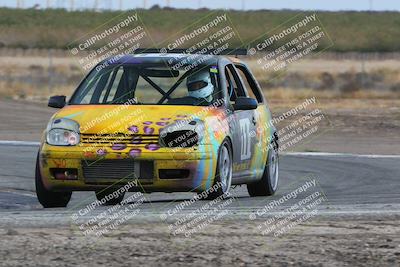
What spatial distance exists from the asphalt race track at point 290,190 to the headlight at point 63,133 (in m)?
0.62

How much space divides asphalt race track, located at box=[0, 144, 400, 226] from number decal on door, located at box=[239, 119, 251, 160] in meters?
0.47

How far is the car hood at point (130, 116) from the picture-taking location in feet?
36.1

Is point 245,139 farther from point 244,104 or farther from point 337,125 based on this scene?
point 337,125

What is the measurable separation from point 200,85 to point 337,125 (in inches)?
664

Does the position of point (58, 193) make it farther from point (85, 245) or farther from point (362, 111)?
point (362, 111)

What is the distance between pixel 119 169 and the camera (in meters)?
10.9

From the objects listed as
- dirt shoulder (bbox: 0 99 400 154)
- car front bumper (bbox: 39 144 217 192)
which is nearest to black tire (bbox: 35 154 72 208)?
car front bumper (bbox: 39 144 217 192)

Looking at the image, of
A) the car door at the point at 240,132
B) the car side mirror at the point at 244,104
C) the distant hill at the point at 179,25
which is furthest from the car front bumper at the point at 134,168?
the distant hill at the point at 179,25

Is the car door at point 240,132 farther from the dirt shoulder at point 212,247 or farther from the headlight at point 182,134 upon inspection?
the dirt shoulder at point 212,247

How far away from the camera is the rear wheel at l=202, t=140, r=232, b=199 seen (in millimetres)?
11273

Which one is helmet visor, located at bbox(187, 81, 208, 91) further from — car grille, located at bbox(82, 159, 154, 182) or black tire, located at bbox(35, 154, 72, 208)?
black tire, located at bbox(35, 154, 72, 208)

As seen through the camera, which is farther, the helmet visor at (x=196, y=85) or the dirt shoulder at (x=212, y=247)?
the helmet visor at (x=196, y=85)

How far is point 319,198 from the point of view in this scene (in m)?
12.6

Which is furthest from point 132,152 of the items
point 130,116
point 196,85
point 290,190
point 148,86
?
point 290,190
